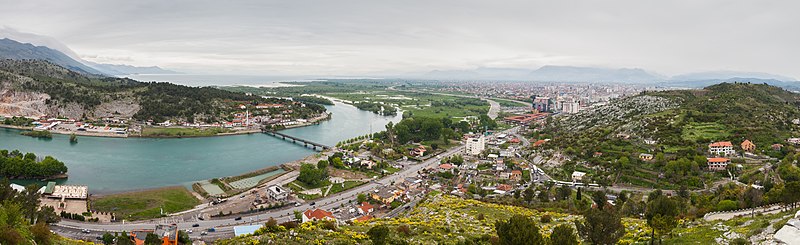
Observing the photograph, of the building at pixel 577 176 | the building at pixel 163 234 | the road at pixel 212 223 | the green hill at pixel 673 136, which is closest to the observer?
the building at pixel 163 234

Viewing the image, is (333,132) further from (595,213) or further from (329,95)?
(329,95)

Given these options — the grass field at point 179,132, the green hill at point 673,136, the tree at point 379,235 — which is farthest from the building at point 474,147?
the tree at point 379,235

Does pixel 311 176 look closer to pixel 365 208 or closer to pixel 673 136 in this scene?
pixel 365 208

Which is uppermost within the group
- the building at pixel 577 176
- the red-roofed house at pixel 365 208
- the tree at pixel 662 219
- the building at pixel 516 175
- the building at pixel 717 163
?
the tree at pixel 662 219

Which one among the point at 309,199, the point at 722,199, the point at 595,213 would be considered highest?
the point at 595,213

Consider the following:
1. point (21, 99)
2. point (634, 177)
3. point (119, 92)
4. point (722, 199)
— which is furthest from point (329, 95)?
point (722, 199)

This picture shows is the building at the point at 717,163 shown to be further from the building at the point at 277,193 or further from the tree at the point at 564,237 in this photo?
the building at the point at 277,193

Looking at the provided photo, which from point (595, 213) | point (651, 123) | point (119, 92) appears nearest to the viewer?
point (595, 213)
